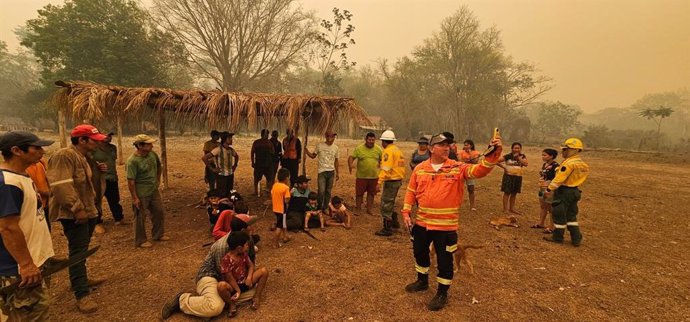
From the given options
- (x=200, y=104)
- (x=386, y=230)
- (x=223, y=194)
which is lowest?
(x=386, y=230)

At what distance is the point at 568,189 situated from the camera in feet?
18.0

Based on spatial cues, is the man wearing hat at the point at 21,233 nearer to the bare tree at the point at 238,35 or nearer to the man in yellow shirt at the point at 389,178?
the man in yellow shirt at the point at 389,178

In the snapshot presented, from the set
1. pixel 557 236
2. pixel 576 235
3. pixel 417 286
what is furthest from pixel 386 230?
pixel 576 235

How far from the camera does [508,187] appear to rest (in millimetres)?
7176

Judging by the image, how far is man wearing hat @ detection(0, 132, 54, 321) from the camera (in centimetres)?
218

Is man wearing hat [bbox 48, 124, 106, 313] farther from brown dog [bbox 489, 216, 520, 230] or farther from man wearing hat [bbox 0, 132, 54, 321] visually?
brown dog [bbox 489, 216, 520, 230]

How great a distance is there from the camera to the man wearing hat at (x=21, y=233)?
218 centimetres

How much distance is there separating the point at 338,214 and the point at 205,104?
142 inches

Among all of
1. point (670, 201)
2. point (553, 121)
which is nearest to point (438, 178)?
point (670, 201)

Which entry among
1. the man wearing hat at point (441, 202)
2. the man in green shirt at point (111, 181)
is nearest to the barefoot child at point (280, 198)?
the man wearing hat at point (441, 202)

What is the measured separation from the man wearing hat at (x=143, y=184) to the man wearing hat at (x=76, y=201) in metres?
1.07

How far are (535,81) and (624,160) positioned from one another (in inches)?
664

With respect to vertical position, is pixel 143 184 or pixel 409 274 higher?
pixel 143 184

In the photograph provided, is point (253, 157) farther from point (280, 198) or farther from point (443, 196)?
point (443, 196)
